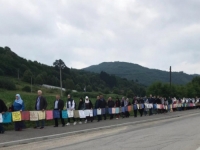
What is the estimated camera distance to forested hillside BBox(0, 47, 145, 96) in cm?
10500

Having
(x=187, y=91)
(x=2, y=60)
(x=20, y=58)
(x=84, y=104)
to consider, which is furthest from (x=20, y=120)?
(x=20, y=58)

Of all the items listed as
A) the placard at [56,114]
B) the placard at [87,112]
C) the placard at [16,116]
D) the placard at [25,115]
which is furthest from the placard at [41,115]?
the placard at [87,112]

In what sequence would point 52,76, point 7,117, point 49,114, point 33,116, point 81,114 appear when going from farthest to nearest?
point 52,76 < point 81,114 < point 49,114 < point 33,116 < point 7,117

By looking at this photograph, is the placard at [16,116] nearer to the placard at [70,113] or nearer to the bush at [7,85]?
the placard at [70,113]

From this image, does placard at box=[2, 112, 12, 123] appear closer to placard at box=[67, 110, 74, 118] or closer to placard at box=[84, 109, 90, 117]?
placard at box=[67, 110, 74, 118]

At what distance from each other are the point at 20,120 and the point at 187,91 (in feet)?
220

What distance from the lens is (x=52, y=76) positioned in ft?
383

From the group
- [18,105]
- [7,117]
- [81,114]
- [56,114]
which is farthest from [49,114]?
[81,114]

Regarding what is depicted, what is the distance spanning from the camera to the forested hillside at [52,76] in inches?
4134

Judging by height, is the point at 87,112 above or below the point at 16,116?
below

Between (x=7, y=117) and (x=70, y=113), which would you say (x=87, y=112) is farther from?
(x=7, y=117)

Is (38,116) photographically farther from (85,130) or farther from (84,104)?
(84,104)

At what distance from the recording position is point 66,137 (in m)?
15.2

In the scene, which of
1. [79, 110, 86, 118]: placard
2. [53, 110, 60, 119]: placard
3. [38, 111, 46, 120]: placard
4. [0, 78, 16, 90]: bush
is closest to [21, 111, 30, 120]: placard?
[38, 111, 46, 120]: placard
